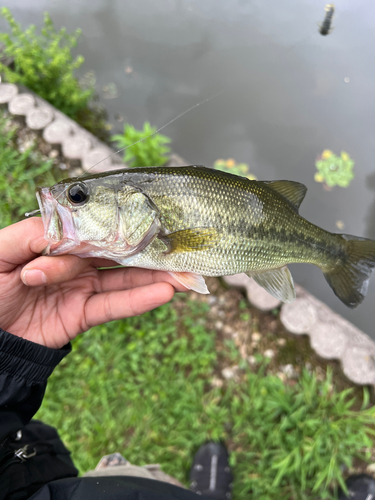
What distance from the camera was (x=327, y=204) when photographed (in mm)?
3766

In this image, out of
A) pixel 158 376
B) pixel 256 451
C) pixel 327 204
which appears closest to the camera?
pixel 256 451

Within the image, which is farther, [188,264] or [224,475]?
[224,475]

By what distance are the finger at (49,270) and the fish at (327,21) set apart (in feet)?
17.1

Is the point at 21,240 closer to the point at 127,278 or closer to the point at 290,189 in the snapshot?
the point at 127,278

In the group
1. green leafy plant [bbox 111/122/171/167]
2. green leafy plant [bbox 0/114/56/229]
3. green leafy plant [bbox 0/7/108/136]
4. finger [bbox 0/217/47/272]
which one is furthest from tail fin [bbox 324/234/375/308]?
green leafy plant [bbox 0/7/108/136]

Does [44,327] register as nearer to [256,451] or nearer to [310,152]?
[256,451]

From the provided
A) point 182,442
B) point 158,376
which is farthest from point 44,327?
point 182,442

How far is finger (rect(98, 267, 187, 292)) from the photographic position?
1957mm

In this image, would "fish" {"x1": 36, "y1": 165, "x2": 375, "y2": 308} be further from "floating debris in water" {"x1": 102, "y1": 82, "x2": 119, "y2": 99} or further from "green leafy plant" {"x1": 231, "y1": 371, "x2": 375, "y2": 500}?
"floating debris in water" {"x1": 102, "y1": 82, "x2": 119, "y2": 99}

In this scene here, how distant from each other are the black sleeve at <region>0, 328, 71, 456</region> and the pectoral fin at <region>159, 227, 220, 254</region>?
2.94 feet

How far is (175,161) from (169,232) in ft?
7.88

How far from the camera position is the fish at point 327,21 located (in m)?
4.46

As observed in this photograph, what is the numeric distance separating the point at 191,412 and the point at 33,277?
1.88 metres

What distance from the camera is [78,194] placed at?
1537 millimetres
